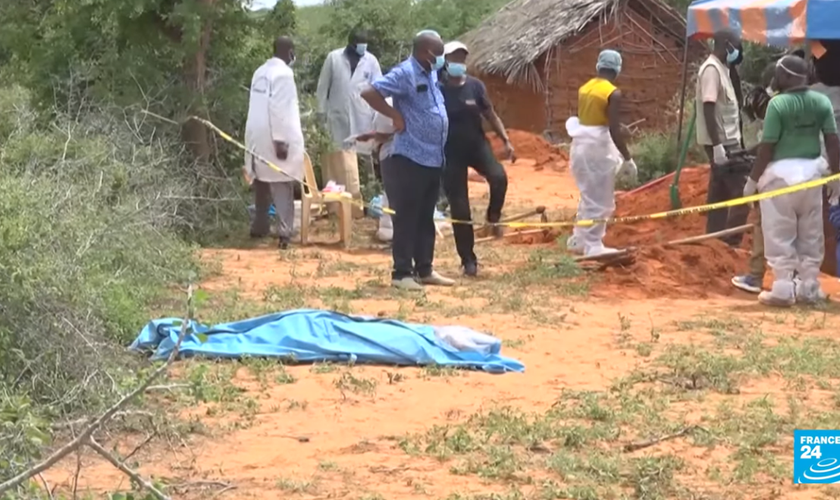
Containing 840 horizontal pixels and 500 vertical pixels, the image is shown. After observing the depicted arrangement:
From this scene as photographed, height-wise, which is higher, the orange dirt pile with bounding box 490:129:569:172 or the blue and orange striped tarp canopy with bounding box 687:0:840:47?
the blue and orange striped tarp canopy with bounding box 687:0:840:47

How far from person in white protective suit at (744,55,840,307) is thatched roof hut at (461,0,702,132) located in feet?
43.1

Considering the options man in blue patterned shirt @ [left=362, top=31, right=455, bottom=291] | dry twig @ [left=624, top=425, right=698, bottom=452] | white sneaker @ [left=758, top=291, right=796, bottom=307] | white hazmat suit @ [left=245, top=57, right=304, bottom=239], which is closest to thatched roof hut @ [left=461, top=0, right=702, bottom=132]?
white hazmat suit @ [left=245, top=57, right=304, bottom=239]

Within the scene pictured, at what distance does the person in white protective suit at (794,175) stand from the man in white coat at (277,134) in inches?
159

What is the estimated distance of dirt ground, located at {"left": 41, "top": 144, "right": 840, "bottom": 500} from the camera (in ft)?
17.0

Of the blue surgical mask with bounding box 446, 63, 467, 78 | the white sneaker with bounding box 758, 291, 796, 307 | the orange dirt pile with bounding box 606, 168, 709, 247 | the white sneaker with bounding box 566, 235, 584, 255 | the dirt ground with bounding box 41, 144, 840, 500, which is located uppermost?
the blue surgical mask with bounding box 446, 63, 467, 78

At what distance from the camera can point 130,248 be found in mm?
8086

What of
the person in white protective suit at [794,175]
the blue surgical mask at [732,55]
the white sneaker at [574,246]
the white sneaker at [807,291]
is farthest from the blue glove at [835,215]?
the white sneaker at [574,246]

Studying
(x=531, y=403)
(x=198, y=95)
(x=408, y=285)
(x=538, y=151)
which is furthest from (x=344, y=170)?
(x=538, y=151)

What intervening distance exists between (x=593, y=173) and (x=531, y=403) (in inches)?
191

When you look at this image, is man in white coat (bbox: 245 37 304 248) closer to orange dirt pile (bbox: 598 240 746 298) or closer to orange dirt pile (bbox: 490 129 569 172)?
orange dirt pile (bbox: 598 240 746 298)

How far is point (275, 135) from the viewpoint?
11.2m

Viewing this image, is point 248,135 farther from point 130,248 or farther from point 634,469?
point 634,469

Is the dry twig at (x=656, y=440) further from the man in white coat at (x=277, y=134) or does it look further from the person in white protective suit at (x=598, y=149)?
the man in white coat at (x=277, y=134)

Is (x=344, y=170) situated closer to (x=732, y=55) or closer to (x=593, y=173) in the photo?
(x=593, y=173)
